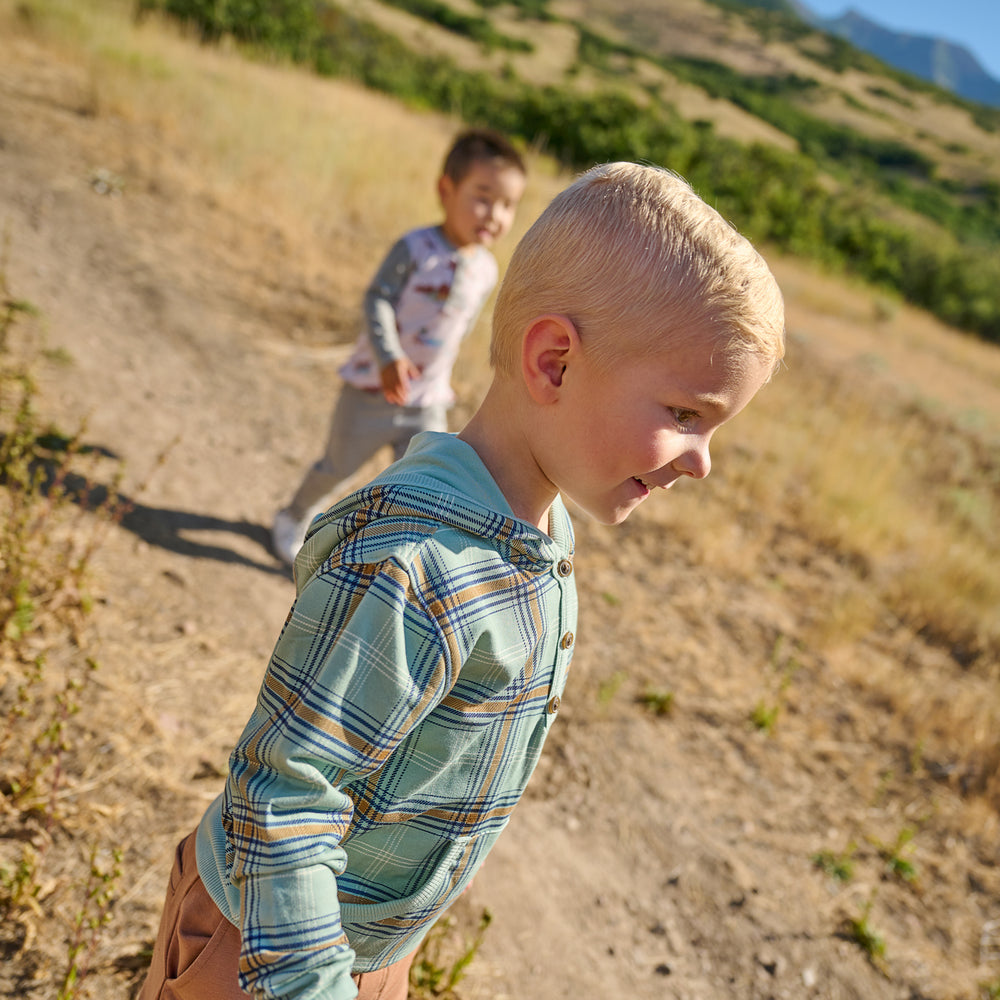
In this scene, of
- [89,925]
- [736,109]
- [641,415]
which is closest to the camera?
[641,415]

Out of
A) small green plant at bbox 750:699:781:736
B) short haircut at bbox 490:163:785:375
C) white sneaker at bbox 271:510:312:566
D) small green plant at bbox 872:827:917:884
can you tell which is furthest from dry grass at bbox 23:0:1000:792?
short haircut at bbox 490:163:785:375

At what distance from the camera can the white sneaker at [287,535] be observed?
351cm

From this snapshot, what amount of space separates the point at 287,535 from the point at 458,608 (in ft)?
8.99

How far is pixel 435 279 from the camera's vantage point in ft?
10.1

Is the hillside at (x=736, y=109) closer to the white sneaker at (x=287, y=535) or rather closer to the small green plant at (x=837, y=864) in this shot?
the white sneaker at (x=287, y=535)

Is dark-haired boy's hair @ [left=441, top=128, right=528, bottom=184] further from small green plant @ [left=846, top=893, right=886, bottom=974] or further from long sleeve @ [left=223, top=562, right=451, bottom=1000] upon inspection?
small green plant @ [left=846, top=893, right=886, bottom=974]

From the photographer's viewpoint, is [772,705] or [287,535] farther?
[772,705]

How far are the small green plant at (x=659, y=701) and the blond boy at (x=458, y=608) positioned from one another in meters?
2.44

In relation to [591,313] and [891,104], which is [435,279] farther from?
[891,104]

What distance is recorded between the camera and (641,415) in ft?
3.24

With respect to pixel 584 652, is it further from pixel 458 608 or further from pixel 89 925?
pixel 458 608

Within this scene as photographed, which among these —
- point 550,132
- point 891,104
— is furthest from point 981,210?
point 550,132

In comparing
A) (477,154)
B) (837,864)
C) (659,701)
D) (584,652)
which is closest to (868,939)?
(837,864)

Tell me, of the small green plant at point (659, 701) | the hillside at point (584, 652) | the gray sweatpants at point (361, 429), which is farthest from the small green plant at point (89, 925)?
the small green plant at point (659, 701)
